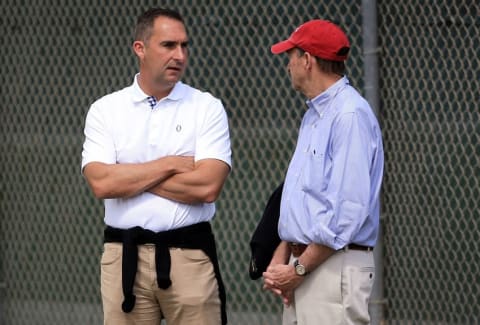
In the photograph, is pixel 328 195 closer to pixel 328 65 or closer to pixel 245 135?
pixel 328 65

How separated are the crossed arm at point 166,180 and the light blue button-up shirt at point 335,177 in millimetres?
356

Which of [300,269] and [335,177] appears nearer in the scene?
[335,177]

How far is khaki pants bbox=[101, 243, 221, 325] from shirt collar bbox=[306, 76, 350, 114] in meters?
0.83

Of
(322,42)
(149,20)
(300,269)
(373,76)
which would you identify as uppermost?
(149,20)

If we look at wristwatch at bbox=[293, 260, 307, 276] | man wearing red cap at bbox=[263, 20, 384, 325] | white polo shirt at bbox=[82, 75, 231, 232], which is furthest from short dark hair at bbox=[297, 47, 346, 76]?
wristwatch at bbox=[293, 260, 307, 276]

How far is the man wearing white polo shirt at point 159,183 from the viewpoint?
4.54 metres

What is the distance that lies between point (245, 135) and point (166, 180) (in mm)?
1978

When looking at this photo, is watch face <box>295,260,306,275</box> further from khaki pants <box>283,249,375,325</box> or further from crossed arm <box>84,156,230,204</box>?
crossed arm <box>84,156,230,204</box>

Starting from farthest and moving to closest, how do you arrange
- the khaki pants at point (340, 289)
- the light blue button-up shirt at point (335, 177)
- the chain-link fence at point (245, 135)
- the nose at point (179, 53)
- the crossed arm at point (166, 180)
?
1. the chain-link fence at point (245, 135)
2. the nose at point (179, 53)
3. the crossed arm at point (166, 180)
4. the khaki pants at point (340, 289)
5. the light blue button-up shirt at point (335, 177)

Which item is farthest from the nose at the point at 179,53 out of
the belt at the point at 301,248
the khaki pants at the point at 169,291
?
the belt at the point at 301,248

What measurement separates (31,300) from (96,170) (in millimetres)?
2639

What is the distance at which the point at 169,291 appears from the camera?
4551 mm

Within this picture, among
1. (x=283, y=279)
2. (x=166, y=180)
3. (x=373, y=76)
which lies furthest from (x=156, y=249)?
(x=373, y=76)

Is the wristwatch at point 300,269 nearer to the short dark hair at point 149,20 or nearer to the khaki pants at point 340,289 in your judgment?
the khaki pants at point 340,289
